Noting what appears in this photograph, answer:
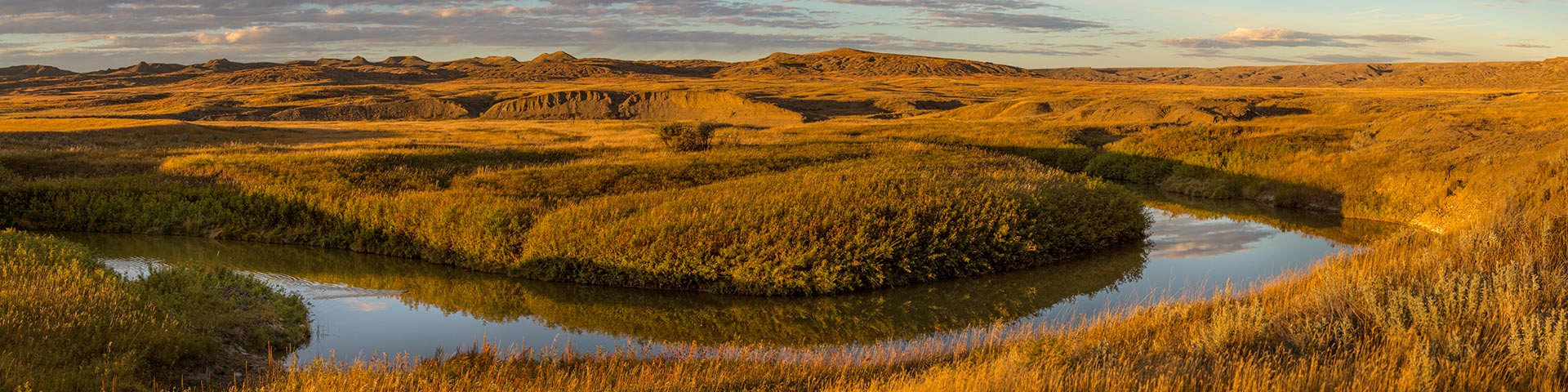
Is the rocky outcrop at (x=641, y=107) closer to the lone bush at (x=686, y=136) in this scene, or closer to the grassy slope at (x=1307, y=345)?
the lone bush at (x=686, y=136)

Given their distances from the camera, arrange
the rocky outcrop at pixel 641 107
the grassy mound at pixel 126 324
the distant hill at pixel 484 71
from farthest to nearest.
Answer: the distant hill at pixel 484 71 → the rocky outcrop at pixel 641 107 → the grassy mound at pixel 126 324

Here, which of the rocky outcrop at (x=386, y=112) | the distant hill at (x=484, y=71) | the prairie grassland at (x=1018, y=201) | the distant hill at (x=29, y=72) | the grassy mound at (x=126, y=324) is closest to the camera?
the prairie grassland at (x=1018, y=201)

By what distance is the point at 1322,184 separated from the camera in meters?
24.1

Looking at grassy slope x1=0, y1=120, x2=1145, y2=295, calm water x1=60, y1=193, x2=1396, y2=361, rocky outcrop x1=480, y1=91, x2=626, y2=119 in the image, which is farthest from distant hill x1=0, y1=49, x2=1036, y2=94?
calm water x1=60, y1=193, x2=1396, y2=361

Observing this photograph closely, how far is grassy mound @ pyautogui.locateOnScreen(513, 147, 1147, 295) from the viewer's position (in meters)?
13.6

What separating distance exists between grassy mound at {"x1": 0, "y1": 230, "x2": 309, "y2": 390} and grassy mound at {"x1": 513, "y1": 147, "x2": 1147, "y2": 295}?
13.4ft

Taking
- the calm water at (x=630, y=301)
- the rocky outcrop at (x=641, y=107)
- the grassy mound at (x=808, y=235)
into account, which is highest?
the grassy mound at (x=808, y=235)

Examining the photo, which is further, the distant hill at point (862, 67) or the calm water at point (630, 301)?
the distant hill at point (862, 67)

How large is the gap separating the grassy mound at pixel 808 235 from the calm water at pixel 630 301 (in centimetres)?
30

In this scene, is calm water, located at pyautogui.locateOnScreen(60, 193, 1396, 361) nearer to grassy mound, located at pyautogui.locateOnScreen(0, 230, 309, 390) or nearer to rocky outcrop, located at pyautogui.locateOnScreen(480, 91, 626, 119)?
grassy mound, located at pyautogui.locateOnScreen(0, 230, 309, 390)

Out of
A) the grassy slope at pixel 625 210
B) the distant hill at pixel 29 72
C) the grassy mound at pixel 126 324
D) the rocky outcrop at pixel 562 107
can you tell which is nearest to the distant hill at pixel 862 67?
the rocky outcrop at pixel 562 107

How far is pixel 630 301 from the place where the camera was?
13.3 metres

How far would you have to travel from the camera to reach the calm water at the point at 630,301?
11.8 metres

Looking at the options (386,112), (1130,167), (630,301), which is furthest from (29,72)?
(630,301)
